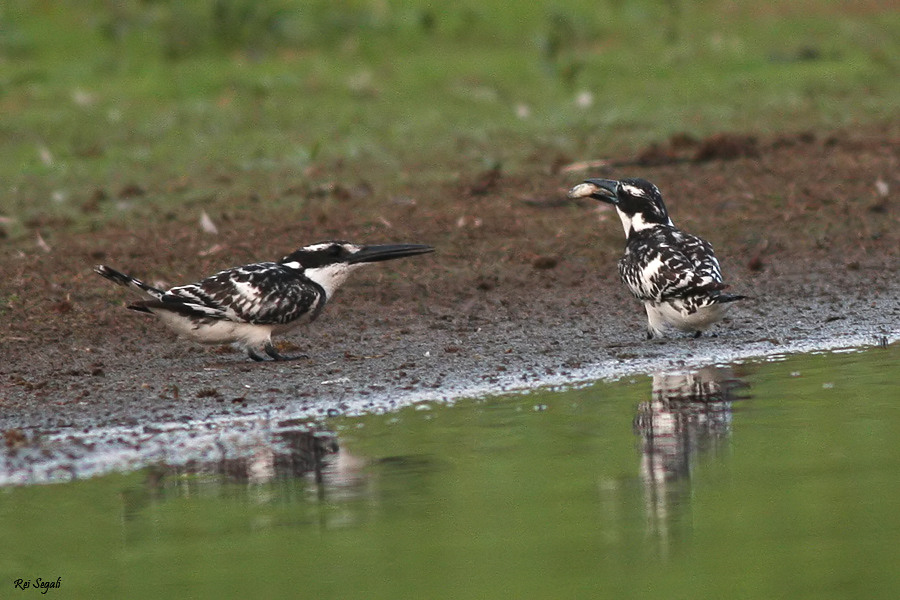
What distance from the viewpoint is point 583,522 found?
18.5ft

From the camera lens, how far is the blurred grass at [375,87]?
14828 millimetres

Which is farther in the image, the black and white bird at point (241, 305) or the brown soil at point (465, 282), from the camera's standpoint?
the black and white bird at point (241, 305)

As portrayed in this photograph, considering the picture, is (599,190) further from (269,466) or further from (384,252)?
(269,466)

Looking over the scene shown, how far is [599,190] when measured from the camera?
10680 millimetres

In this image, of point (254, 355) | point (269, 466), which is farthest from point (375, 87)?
point (269, 466)

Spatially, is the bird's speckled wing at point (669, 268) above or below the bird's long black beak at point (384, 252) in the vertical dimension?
below

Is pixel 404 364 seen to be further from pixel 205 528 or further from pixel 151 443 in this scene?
pixel 205 528

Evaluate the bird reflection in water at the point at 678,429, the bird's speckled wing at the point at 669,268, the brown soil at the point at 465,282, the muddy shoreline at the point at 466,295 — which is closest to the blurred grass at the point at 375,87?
the brown soil at the point at 465,282

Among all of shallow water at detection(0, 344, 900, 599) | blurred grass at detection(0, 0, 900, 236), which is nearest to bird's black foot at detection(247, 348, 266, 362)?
shallow water at detection(0, 344, 900, 599)

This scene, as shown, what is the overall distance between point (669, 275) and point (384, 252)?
181 centimetres

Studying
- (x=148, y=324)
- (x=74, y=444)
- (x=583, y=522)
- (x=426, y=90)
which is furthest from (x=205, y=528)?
(x=426, y=90)

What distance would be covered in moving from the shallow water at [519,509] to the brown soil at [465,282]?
115 cm

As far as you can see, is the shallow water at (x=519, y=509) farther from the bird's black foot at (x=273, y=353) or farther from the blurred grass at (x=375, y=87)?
the blurred grass at (x=375, y=87)

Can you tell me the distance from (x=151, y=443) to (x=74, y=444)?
349mm
